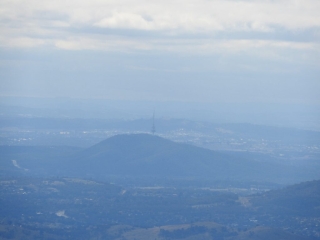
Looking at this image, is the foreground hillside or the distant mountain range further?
the distant mountain range

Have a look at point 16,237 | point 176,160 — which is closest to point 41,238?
point 16,237

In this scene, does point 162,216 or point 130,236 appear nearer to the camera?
point 130,236

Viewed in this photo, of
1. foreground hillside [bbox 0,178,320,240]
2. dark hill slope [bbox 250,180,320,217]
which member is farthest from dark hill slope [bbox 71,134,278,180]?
dark hill slope [bbox 250,180,320,217]

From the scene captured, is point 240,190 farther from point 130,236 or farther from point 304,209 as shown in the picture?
point 130,236

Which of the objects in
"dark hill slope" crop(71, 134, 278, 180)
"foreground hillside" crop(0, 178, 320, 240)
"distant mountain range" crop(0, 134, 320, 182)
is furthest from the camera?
"dark hill slope" crop(71, 134, 278, 180)

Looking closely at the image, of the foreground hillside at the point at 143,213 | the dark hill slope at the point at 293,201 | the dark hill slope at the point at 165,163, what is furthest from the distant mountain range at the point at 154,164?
the dark hill slope at the point at 293,201

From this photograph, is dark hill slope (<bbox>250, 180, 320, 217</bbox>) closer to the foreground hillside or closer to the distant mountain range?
the foreground hillside

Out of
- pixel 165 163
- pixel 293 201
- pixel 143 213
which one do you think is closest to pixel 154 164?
pixel 165 163

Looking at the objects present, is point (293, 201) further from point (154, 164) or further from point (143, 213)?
point (154, 164)
